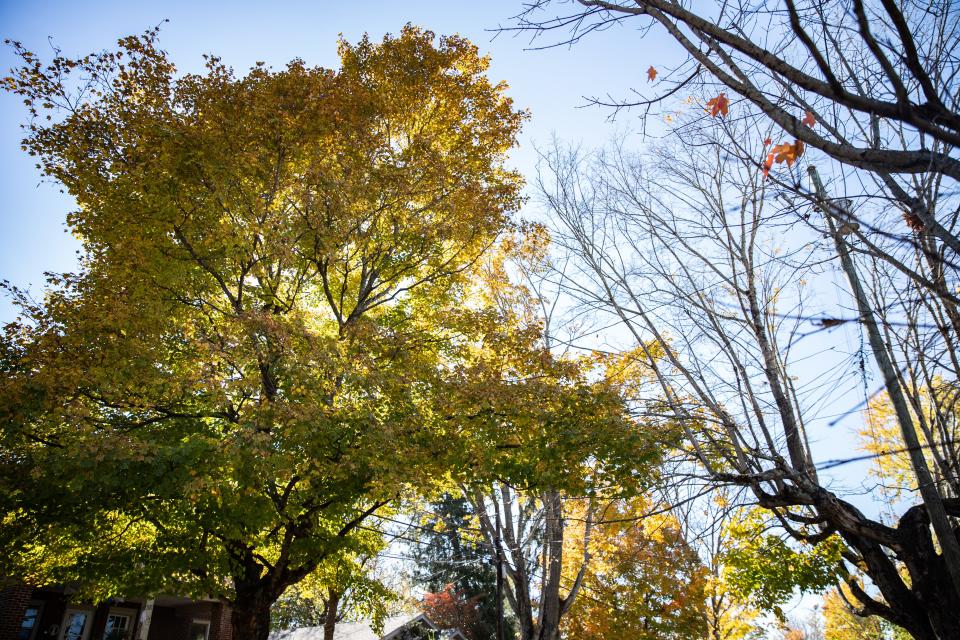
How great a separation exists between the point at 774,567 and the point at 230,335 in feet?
30.2

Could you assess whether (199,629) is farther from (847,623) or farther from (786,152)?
(847,623)

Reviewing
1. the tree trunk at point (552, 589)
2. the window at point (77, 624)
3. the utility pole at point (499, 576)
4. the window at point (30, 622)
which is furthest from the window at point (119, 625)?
the tree trunk at point (552, 589)

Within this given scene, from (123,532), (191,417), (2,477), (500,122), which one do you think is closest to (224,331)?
(191,417)

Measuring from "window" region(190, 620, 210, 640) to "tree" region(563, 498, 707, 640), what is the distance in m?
13.1

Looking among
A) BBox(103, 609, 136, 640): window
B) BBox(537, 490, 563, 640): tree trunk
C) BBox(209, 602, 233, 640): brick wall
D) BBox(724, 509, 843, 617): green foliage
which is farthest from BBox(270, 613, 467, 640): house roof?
BBox(724, 509, 843, 617): green foliage

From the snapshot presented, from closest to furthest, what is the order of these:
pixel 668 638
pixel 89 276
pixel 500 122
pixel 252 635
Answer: pixel 89 276 < pixel 252 635 < pixel 500 122 < pixel 668 638

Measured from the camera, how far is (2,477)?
18.1 feet

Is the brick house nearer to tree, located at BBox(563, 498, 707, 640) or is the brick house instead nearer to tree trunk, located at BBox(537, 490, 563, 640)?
tree trunk, located at BBox(537, 490, 563, 640)

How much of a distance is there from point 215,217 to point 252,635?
5958 millimetres

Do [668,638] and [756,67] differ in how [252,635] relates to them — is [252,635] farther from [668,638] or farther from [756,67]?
[668,638]

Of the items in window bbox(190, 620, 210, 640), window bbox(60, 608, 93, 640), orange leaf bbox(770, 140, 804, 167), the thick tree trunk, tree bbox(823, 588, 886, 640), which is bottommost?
tree bbox(823, 588, 886, 640)

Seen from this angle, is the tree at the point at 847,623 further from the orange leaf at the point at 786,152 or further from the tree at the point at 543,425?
the orange leaf at the point at 786,152

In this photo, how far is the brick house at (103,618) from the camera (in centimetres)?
1184

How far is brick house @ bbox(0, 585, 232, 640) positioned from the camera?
1184cm
